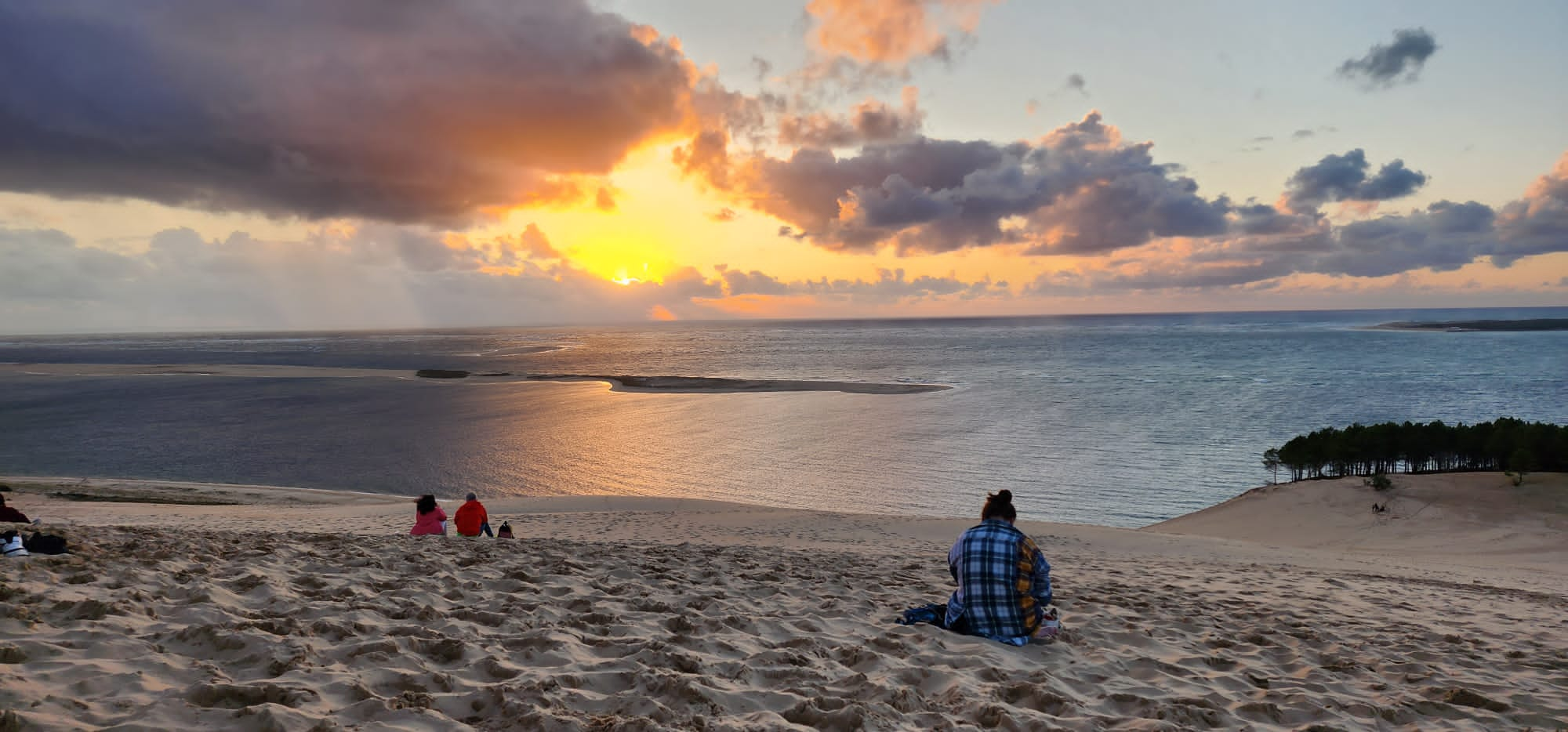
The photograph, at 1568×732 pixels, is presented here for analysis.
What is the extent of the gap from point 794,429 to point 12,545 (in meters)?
35.7

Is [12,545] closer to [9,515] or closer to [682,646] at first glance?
[9,515]

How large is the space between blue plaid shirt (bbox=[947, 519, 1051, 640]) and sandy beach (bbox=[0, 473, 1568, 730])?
0.32 meters

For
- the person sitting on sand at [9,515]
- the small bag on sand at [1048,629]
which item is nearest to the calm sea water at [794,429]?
the small bag on sand at [1048,629]

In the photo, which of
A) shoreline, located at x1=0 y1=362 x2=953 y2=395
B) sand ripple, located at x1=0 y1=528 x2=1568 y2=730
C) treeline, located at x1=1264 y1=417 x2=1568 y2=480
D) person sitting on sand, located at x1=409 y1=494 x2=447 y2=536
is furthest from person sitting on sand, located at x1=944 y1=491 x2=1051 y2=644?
shoreline, located at x1=0 y1=362 x2=953 y2=395

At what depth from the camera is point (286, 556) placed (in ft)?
27.1

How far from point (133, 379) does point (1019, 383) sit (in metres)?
87.1

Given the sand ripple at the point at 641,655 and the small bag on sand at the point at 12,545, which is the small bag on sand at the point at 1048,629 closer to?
the sand ripple at the point at 641,655

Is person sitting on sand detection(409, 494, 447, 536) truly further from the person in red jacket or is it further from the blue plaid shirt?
the blue plaid shirt

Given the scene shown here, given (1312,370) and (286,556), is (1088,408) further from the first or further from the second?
(286,556)

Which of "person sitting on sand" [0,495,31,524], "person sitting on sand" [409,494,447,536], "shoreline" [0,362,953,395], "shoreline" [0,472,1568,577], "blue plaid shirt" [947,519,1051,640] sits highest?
"blue plaid shirt" [947,519,1051,640]

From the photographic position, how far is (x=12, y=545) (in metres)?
7.19

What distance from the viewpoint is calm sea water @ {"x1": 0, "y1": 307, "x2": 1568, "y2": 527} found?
2861 centimetres

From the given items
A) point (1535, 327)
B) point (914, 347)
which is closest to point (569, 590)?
point (914, 347)

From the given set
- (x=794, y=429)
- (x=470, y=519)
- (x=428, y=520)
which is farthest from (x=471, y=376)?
(x=470, y=519)
